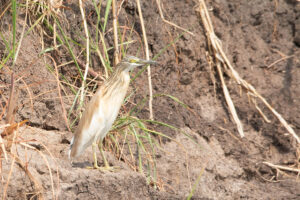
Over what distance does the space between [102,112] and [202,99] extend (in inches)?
83.1

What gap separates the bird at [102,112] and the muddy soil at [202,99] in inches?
7.0

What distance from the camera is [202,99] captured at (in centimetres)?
577

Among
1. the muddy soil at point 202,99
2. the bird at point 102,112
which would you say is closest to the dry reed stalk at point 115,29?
the muddy soil at point 202,99

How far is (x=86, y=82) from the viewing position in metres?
4.87

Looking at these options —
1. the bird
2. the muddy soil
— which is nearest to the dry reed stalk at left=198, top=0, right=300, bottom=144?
the muddy soil

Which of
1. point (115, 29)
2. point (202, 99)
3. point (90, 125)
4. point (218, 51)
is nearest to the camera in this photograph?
point (90, 125)

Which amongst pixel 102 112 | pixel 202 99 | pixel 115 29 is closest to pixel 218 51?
pixel 202 99

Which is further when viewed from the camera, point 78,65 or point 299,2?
point 299,2

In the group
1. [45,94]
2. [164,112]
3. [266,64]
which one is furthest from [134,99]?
[266,64]

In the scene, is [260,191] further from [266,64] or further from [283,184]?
[266,64]

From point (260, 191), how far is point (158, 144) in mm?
1131

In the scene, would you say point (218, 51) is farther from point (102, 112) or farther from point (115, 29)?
point (102, 112)

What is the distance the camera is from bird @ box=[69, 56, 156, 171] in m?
3.81

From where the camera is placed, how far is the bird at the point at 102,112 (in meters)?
3.81
